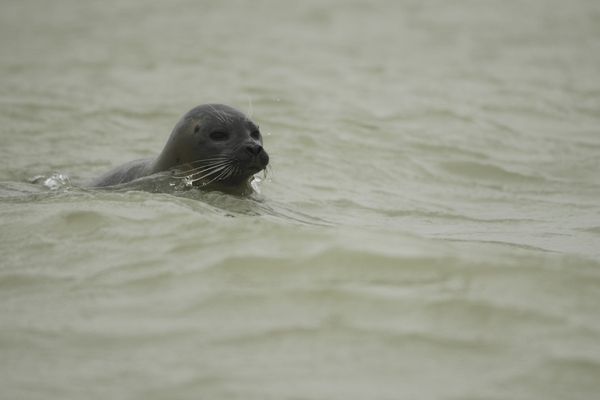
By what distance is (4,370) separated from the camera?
3.74 meters

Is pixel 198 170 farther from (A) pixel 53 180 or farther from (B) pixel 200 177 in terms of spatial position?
(A) pixel 53 180

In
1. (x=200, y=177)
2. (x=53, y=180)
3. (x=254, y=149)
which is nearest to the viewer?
(x=254, y=149)

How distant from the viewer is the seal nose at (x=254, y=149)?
22.2 ft

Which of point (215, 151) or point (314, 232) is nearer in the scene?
point (314, 232)

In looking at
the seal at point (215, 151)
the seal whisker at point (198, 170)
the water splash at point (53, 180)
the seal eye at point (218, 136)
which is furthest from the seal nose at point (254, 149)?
the water splash at point (53, 180)

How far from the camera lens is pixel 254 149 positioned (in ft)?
22.2

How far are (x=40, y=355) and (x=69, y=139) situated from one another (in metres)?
6.51

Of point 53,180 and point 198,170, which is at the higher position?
point 198,170

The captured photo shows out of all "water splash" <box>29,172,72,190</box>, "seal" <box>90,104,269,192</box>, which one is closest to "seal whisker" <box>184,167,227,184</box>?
"seal" <box>90,104,269,192</box>

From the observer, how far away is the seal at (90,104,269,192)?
684 centimetres

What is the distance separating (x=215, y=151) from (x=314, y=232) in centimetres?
186

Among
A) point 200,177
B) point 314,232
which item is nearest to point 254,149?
point 200,177

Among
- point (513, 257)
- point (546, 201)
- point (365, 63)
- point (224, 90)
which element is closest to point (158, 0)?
point (365, 63)

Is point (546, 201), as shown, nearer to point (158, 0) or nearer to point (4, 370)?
point (4, 370)
